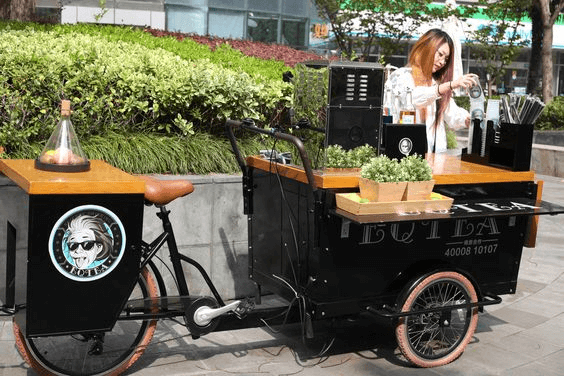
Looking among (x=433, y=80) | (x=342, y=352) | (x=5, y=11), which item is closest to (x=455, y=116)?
(x=433, y=80)

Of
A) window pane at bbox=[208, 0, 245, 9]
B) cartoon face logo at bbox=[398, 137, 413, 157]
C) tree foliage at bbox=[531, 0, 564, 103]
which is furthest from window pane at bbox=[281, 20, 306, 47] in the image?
cartoon face logo at bbox=[398, 137, 413, 157]

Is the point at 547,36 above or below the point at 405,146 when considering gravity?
above

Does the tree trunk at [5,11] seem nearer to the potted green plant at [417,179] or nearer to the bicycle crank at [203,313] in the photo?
the bicycle crank at [203,313]

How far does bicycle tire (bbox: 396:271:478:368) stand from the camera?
538cm

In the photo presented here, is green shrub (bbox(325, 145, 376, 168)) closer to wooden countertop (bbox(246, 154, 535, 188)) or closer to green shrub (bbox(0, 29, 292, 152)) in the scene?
wooden countertop (bbox(246, 154, 535, 188))

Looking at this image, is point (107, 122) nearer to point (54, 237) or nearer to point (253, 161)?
point (253, 161)

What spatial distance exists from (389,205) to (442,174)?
2.07 feet

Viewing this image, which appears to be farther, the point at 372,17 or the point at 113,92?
the point at 372,17

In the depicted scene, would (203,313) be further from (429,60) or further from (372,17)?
A: (372,17)

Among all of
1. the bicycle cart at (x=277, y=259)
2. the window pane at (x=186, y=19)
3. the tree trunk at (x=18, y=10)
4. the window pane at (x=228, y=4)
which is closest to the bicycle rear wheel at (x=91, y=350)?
the bicycle cart at (x=277, y=259)

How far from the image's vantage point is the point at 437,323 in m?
5.53

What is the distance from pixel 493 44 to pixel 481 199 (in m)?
24.8

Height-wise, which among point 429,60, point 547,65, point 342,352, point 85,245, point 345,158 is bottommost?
point 342,352

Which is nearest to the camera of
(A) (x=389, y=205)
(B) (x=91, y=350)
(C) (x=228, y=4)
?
(A) (x=389, y=205)
